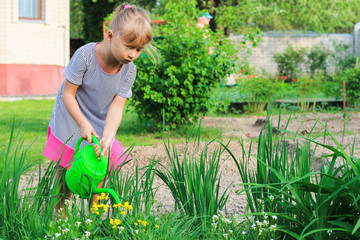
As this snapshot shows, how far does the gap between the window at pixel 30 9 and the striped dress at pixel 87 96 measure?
36.8ft

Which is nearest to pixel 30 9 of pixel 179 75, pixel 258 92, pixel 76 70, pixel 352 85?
pixel 258 92

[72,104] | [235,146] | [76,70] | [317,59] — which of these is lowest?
[235,146]

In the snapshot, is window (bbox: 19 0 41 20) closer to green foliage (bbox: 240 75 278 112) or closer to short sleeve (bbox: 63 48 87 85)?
green foliage (bbox: 240 75 278 112)

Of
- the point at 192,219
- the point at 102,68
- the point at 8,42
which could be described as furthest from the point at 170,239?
the point at 8,42

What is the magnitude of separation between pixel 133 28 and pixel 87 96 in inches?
23.1

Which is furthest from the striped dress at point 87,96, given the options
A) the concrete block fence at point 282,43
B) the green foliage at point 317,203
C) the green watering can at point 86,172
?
the concrete block fence at point 282,43

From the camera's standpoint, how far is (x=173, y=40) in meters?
6.12

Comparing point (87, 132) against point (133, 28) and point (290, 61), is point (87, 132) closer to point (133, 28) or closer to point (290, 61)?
point (133, 28)

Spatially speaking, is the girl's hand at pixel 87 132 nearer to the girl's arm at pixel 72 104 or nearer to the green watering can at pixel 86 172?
the girl's arm at pixel 72 104

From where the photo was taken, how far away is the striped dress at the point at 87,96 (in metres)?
2.53

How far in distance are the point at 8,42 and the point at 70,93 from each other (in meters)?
10.7

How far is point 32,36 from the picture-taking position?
1270cm

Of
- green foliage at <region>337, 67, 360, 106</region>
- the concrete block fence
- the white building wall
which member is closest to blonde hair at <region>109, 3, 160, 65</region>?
green foliage at <region>337, 67, 360, 106</region>

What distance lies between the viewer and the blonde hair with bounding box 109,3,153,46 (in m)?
2.25
